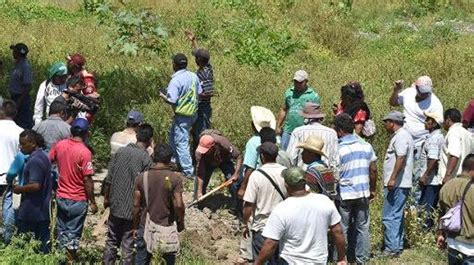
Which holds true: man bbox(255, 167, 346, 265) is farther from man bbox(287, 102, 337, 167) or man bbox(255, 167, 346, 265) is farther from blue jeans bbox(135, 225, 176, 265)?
man bbox(287, 102, 337, 167)

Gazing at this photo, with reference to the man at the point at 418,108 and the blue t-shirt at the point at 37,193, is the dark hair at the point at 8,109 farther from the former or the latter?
the man at the point at 418,108

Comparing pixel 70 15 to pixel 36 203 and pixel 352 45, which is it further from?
pixel 36 203

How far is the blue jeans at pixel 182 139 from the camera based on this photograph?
1186 centimetres

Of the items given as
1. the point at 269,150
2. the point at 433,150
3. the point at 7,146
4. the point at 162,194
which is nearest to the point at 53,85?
the point at 7,146

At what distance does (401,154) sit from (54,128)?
385 cm

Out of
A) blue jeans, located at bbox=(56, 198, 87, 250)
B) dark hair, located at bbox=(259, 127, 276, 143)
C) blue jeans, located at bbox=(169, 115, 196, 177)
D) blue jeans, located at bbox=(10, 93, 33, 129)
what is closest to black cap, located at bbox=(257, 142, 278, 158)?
dark hair, located at bbox=(259, 127, 276, 143)

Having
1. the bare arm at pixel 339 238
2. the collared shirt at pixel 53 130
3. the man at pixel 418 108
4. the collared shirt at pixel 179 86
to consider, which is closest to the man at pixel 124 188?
the collared shirt at pixel 53 130

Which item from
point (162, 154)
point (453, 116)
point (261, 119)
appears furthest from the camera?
point (453, 116)

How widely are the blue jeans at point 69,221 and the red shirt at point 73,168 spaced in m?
0.06

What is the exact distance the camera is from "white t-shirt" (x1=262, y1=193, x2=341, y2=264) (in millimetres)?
7008

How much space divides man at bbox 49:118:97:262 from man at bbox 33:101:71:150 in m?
0.53

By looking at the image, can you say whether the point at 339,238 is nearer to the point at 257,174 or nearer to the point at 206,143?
the point at 257,174

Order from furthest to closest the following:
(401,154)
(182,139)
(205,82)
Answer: (205,82) < (182,139) < (401,154)

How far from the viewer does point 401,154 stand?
9797mm
